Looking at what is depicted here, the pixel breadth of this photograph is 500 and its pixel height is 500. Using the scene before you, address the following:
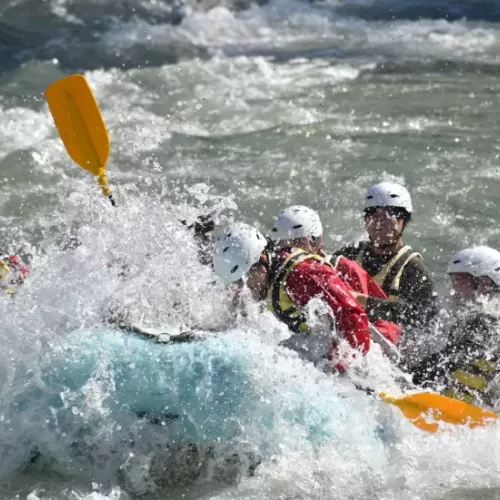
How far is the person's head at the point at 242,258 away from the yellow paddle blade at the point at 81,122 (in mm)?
1260

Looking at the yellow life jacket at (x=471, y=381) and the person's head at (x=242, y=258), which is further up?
the person's head at (x=242, y=258)

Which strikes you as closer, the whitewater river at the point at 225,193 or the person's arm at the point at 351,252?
the whitewater river at the point at 225,193

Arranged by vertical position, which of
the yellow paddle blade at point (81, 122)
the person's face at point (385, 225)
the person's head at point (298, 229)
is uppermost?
the yellow paddle blade at point (81, 122)

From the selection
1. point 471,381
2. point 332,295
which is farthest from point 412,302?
point 332,295

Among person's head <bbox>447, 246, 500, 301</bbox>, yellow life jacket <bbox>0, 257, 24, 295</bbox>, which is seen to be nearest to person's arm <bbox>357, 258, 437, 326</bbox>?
person's head <bbox>447, 246, 500, 301</bbox>

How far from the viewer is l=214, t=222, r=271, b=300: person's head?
15.3 ft

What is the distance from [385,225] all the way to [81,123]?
2.07m

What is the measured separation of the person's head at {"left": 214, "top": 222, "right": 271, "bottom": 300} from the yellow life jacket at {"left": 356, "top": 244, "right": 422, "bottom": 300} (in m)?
1.06

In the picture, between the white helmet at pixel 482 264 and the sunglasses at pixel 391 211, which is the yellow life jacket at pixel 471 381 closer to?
the white helmet at pixel 482 264

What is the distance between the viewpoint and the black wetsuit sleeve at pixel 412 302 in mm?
5254

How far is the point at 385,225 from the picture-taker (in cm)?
558

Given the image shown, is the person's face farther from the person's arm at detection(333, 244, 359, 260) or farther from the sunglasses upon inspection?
the person's arm at detection(333, 244, 359, 260)

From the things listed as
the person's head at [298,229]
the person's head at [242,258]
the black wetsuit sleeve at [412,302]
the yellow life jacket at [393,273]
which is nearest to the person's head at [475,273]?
the black wetsuit sleeve at [412,302]

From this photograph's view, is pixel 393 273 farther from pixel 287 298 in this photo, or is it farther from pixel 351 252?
pixel 287 298
